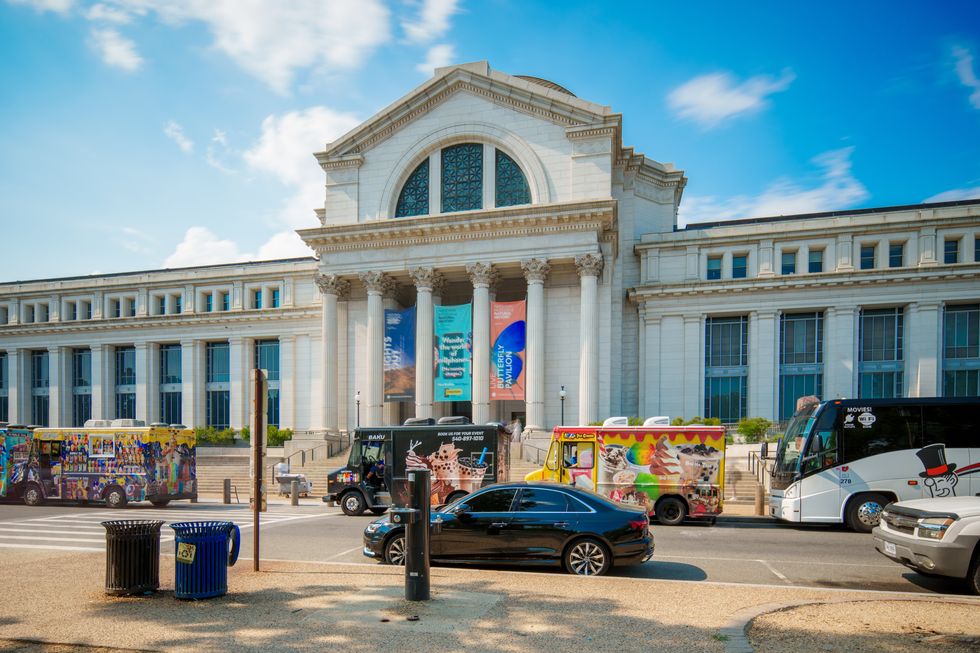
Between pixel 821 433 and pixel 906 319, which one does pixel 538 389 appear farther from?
pixel 906 319

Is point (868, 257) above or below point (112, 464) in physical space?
above

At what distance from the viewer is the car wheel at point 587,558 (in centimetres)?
1049

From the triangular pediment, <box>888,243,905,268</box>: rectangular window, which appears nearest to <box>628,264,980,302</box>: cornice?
<box>888,243,905,268</box>: rectangular window

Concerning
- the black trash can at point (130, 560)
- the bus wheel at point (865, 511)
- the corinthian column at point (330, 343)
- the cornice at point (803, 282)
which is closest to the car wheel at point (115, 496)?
the corinthian column at point (330, 343)

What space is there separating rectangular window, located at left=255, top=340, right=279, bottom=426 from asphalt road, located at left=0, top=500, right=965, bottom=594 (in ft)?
85.0

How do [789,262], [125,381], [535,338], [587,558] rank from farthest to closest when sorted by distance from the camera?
1. [125,381]
2. [789,262]
3. [535,338]
4. [587,558]

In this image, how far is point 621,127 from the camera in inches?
1478

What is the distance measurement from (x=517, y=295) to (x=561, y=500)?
31916 millimetres

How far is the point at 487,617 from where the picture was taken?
7742 millimetres

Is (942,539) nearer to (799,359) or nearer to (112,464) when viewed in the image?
(112,464)

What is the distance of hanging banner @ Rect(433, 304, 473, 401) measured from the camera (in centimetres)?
3662

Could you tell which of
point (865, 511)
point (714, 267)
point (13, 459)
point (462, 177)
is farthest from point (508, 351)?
point (13, 459)

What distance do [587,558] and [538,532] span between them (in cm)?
91

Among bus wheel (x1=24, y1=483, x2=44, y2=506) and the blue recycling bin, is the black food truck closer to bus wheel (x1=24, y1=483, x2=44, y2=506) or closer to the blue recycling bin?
the blue recycling bin
